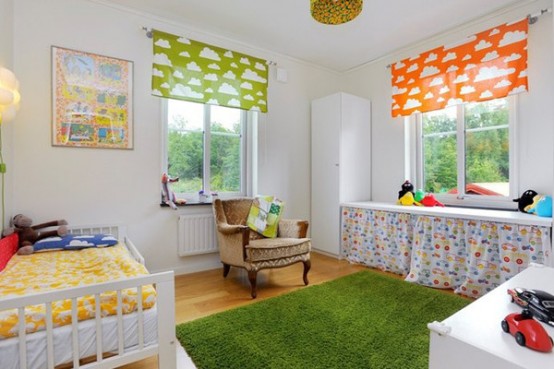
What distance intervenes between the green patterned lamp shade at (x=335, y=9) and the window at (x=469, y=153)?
78.0 inches

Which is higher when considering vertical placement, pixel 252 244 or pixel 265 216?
pixel 265 216

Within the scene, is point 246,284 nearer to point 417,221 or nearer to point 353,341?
point 353,341

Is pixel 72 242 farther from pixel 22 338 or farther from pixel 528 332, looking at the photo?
pixel 528 332

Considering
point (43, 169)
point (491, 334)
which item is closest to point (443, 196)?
point (491, 334)

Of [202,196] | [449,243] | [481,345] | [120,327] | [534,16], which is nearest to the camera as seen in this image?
[481,345]

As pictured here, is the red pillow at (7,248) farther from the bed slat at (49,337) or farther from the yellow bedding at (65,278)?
the bed slat at (49,337)

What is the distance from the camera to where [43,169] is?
2346 mm

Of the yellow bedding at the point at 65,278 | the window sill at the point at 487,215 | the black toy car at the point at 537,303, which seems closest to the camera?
the black toy car at the point at 537,303

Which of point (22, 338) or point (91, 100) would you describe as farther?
point (91, 100)

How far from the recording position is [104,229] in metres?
2.56

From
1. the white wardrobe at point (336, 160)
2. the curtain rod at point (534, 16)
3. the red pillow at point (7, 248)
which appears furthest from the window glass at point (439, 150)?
the red pillow at point (7, 248)

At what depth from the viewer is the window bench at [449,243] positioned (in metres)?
2.16

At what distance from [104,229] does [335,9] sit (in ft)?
8.46

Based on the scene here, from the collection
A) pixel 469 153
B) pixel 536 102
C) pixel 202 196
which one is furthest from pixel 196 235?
pixel 536 102
